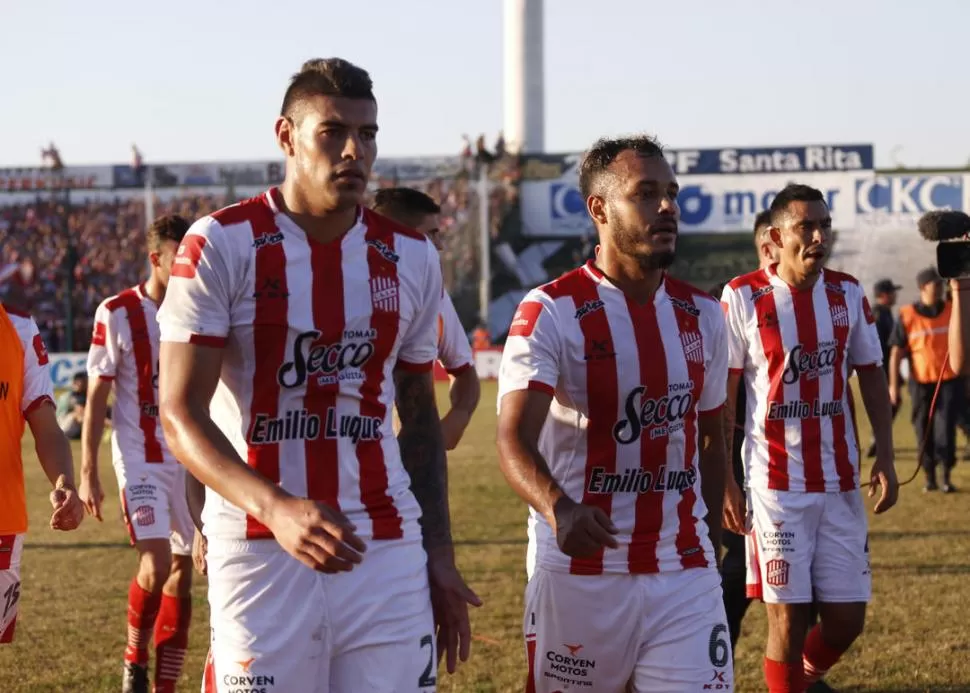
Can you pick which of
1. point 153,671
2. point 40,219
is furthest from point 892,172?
point 153,671

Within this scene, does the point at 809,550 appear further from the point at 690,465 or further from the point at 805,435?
the point at 690,465

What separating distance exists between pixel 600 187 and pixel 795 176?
45.7 m

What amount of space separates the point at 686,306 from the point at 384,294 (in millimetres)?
1404

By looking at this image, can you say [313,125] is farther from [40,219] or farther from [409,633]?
[40,219]

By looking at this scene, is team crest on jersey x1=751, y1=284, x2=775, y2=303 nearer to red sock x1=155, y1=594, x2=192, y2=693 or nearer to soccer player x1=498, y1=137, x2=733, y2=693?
soccer player x1=498, y1=137, x2=733, y2=693

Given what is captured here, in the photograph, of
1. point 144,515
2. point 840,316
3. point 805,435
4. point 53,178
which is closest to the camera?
point 805,435

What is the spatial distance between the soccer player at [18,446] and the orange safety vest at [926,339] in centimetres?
1176

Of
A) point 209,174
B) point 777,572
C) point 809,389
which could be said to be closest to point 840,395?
point 809,389

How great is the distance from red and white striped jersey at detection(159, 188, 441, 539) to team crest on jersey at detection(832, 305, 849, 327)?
3.46 m

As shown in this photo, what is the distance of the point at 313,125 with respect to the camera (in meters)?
3.66

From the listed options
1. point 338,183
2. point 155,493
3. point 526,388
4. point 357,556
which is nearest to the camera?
point 357,556

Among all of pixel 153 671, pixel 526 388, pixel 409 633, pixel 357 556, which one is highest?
pixel 526 388

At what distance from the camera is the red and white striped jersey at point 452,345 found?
628cm

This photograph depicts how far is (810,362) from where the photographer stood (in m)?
6.59
